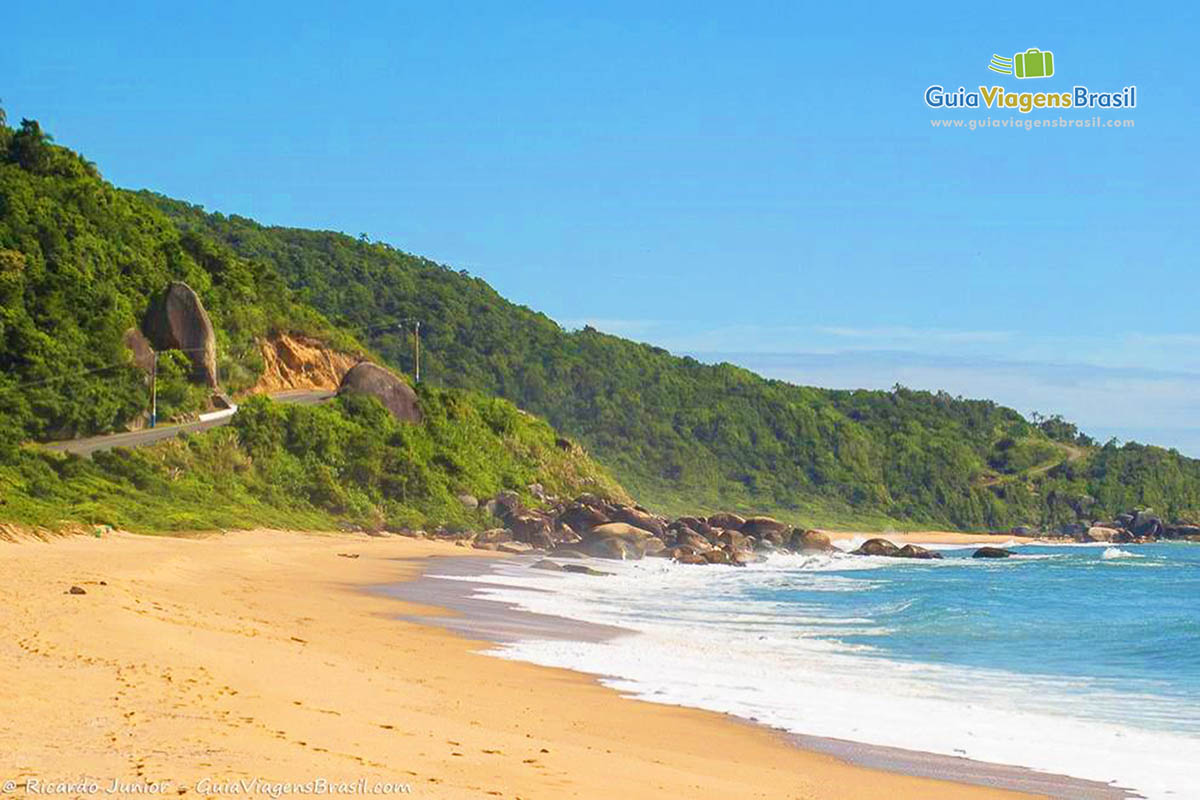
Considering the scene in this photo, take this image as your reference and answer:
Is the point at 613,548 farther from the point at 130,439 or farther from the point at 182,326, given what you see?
the point at 182,326

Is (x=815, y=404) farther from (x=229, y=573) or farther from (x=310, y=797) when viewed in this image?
(x=310, y=797)

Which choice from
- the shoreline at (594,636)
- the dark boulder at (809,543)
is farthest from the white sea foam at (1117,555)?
the shoreline at (594,636)

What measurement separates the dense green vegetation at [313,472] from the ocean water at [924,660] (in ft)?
33.2

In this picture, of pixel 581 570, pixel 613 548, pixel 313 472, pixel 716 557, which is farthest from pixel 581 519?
pixel 581 570

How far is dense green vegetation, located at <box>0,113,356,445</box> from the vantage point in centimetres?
4494

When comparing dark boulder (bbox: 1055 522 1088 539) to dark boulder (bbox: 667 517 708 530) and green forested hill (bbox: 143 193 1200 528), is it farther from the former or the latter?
dark boulder (bbox: 667 517 708 530)

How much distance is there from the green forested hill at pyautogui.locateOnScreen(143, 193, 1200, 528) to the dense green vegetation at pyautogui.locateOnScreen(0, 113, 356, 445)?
147 feet

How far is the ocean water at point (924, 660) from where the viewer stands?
13.6 metres

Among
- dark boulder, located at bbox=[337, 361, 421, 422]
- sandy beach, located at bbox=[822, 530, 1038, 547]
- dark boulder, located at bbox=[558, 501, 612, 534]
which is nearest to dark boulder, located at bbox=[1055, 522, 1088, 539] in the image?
sandy beach, located at bbox=[822, 530, 1038, 547]

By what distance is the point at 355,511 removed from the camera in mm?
48344

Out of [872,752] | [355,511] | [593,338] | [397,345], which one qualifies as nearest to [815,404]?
[593,338]

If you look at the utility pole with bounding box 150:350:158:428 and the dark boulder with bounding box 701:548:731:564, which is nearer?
the utility pole with bounding box 150:350:158:428

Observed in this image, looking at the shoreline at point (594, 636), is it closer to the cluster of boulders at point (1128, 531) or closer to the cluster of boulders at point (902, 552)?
the cluster of boulders at point (902, 552)

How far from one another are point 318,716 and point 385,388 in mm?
48151
